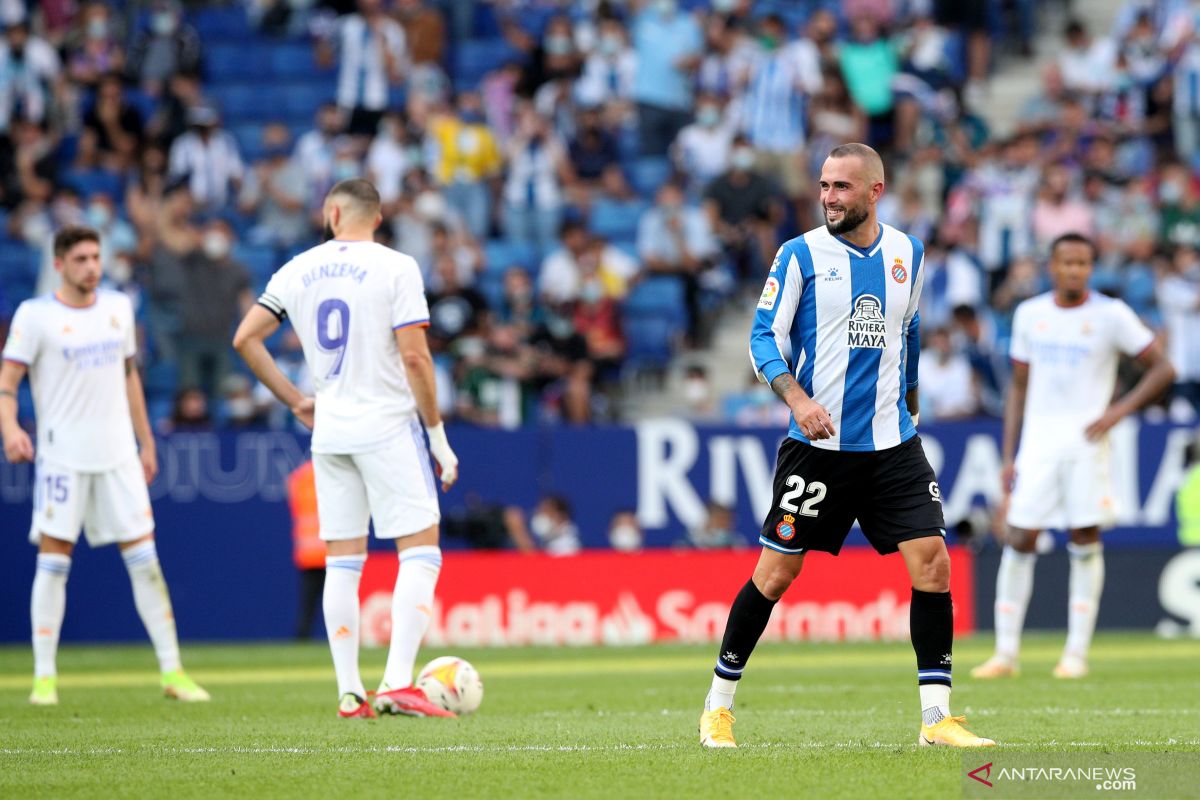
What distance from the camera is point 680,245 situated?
69.8 feet

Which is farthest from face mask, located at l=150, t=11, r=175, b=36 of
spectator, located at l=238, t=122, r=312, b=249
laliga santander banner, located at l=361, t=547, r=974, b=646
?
laliga santander banner, located at l=361, t=547, r=974, b=646

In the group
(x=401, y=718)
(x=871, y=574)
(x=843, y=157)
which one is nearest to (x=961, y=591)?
(x=871, y=574)

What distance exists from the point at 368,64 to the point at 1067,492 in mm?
14231

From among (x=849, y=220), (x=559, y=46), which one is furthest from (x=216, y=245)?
(x=849, y=220)

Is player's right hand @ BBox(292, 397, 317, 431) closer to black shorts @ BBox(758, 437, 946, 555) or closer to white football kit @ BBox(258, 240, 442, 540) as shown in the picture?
white football kit @ BBox(258, 240, 442, 540)

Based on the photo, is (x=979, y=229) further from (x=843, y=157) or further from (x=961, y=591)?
(x=843, y=157)

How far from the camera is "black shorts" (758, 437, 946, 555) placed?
7754mm

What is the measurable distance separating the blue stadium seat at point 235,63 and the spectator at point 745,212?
7560 millimetres

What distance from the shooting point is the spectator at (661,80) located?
23.1 metres

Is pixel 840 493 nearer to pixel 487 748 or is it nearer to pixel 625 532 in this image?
pixel 487 748

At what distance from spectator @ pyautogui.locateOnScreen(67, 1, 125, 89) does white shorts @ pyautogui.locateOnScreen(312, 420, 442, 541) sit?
16688 millimetres

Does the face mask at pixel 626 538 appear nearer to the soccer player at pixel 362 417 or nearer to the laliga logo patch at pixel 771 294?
the soccer player at pixel 362 417

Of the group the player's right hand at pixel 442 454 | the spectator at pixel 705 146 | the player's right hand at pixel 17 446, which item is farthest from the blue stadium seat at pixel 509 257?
the player's right hand at pixel 442 454

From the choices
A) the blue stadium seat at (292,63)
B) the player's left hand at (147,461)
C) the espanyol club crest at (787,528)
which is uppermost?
the blue stadium seat at (292,63)
